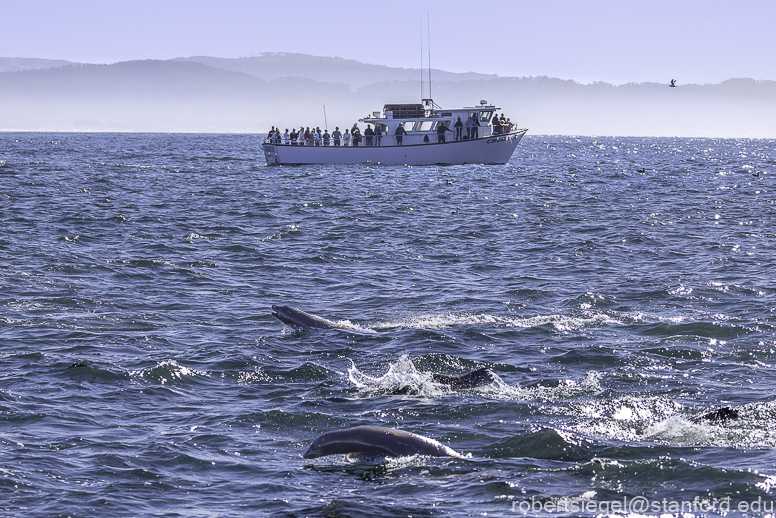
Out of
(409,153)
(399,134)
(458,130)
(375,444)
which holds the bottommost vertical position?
(375,444)

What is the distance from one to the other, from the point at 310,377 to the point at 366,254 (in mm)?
12410

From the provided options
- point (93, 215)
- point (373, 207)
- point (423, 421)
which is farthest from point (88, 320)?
A: point (373, 207)

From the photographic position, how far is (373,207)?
38.5 m

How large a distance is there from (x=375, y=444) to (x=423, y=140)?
52795 mm

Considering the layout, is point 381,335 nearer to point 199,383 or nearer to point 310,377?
point 310,377

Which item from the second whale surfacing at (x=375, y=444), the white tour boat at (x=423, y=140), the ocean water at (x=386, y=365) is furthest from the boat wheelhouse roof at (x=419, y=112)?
the second whale surfacing at (x=375, y=444)

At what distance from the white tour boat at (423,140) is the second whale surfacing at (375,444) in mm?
50843

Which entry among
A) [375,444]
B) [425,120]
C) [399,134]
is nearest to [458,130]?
[425,120]

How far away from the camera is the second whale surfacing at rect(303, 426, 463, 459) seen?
959 cm

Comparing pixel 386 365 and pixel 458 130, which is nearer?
pixel 386 365

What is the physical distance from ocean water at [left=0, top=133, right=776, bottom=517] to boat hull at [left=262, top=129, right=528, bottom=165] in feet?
97.0

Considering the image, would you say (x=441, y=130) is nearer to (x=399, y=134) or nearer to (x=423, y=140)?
(x=423, y=140)

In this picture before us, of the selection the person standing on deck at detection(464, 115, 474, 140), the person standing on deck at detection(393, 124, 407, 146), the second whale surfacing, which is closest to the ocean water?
the second whale surfacing

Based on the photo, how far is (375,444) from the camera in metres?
9.65
